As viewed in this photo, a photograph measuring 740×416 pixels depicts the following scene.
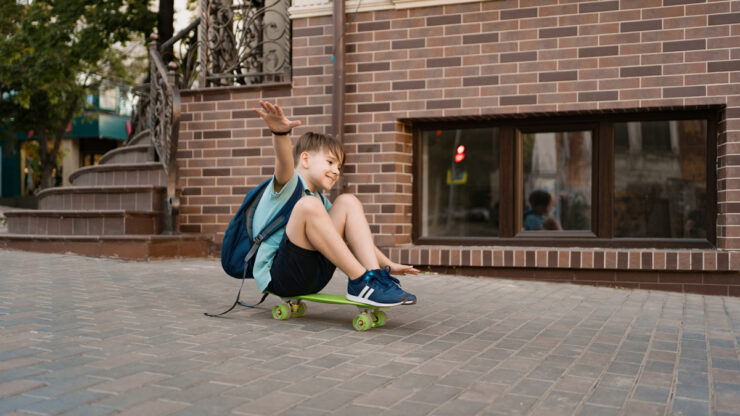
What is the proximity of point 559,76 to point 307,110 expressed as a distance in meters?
2.71

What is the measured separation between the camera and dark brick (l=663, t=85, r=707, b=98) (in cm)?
632

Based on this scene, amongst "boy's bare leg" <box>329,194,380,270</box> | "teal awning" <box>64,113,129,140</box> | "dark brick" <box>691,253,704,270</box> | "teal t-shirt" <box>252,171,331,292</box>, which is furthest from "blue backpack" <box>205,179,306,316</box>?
"teal awning" <box>64,113,129,140</box>

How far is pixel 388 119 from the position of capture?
7270 millimetres

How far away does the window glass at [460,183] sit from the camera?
7266mm

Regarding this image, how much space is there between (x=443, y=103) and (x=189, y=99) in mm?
3091

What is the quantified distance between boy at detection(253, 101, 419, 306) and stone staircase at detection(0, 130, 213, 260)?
3.64 m

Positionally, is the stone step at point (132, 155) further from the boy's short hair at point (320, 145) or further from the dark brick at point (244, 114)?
the boy's short hair at point (320, 145)

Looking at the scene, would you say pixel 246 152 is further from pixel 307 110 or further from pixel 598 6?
pixel 598 6

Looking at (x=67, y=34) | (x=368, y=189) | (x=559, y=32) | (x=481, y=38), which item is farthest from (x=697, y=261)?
(x=67, y=34)

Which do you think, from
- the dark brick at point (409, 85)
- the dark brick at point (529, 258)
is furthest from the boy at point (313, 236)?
the dark brick at point (409, 85)

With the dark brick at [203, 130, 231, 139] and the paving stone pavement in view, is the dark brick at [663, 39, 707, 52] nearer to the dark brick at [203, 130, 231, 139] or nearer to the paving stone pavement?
the paving stone pavement

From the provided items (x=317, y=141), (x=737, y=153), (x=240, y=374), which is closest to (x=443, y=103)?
(x=737, y=153)

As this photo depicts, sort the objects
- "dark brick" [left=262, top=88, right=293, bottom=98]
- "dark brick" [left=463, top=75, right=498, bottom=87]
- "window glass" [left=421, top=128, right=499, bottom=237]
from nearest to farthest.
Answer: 1. "dark brick" [left=463, top=75, right=498, bottom=87]
2. "window glass" [left=421, top=128, right=499, bottom=237]
3. "dark brick" [left=262, top=88, right=293, bottom=98]

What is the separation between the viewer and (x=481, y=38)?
698 centimetres
